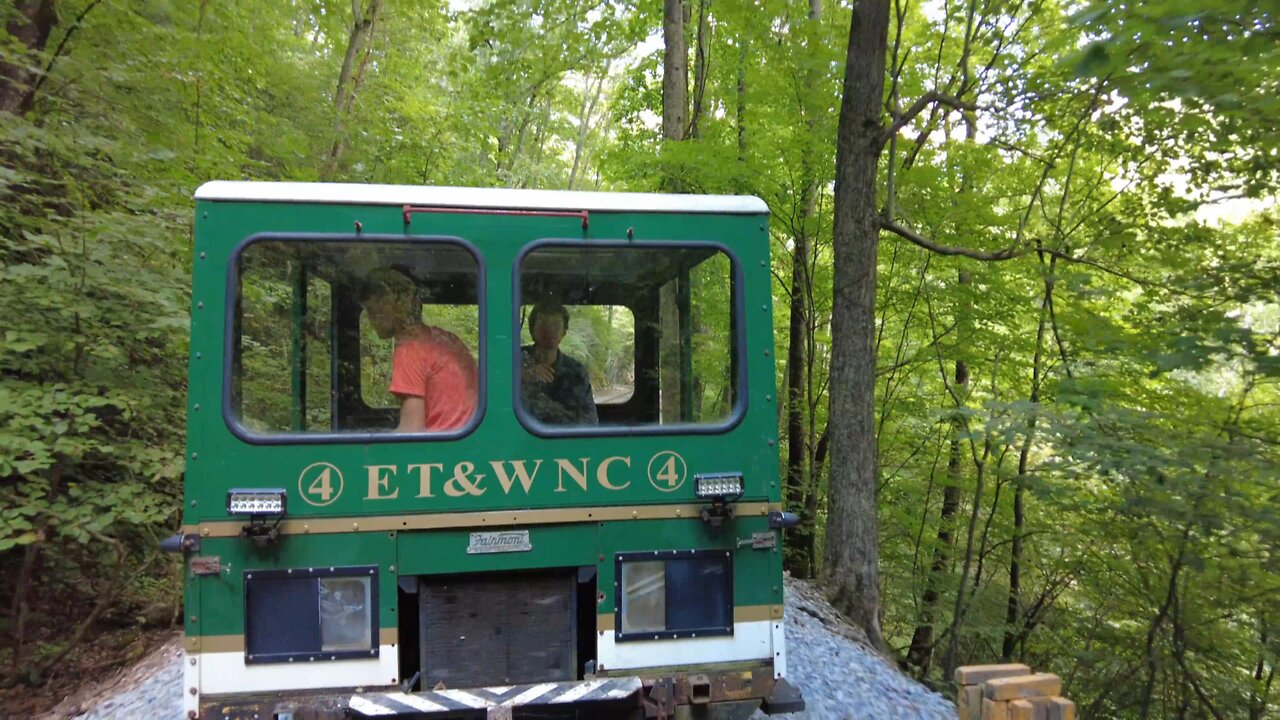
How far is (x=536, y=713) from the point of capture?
306 cm

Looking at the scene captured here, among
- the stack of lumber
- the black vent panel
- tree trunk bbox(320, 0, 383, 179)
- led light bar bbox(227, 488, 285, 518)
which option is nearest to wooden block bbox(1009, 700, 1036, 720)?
the stack of lumber

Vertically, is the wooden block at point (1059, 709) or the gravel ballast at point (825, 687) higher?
the wooden block at point (1059, 709)

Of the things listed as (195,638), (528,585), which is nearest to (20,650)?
(195,638)

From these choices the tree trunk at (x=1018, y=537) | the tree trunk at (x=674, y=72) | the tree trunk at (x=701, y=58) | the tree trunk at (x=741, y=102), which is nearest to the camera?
the tree trunk at (x=1018, y=537)

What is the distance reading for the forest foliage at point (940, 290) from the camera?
4918 mm

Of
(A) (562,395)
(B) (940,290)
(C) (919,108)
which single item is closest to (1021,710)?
(A) (562,395)

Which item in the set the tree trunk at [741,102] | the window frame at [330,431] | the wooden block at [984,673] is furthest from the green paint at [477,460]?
the tree trunk at [741,102]

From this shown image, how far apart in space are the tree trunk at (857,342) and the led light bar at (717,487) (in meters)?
2.96

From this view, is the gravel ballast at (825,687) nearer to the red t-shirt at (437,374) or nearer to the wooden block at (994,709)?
the wooden block at (994,709)

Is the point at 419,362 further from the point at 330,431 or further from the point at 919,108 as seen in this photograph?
the point at 919,108

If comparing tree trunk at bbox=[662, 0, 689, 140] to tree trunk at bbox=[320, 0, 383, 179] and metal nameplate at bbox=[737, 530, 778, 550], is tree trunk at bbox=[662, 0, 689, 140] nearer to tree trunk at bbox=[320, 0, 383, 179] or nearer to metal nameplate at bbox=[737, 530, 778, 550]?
tree trunk at bbox=[320, 0, 383, 179]

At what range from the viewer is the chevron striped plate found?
9.55 feet

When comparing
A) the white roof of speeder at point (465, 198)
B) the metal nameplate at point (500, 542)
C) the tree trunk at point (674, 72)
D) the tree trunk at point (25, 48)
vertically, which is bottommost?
the metal nameplate at point (500, 542)

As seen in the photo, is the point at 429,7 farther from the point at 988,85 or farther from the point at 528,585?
the point at 528,585
